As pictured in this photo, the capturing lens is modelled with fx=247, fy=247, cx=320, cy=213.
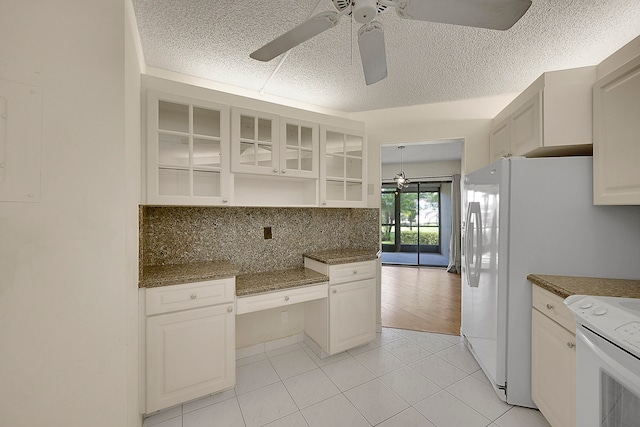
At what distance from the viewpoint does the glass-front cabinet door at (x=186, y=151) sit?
165cm

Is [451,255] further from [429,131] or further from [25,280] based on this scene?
[25,280]

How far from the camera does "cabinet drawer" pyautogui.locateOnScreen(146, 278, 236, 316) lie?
1.53 meters

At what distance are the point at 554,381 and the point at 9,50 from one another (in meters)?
2.93

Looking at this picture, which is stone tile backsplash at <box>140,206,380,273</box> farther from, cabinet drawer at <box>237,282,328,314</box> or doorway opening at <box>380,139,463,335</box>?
doorway opening at <box>380,139,463,335</box>

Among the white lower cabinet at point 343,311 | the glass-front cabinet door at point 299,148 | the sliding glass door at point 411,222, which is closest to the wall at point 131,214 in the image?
the glass-front cabinet door at point 299,148

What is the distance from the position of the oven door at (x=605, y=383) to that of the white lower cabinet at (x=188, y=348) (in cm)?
187

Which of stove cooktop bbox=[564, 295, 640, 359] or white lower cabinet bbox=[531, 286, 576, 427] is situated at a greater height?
stove cooktop bbox=[564, 295, 640, 359]

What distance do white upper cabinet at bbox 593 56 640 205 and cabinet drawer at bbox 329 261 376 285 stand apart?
5.31 ft

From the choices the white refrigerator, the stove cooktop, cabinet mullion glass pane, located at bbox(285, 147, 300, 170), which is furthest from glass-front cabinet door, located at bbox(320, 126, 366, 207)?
the stove cooktop

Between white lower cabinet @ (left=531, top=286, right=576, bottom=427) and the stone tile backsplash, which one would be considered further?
the stone tile backsplash

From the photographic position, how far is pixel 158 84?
5.58 ft

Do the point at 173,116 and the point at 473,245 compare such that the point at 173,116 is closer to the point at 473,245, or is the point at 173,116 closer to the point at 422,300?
the point at 473,245

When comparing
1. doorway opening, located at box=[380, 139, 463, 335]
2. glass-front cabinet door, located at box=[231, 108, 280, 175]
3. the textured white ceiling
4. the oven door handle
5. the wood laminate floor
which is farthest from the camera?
doorway opening, located at box=[380, 139, 463, 335]

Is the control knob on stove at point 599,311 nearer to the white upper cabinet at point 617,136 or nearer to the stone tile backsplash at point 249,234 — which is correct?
the white upper cabinet at point 617,136
